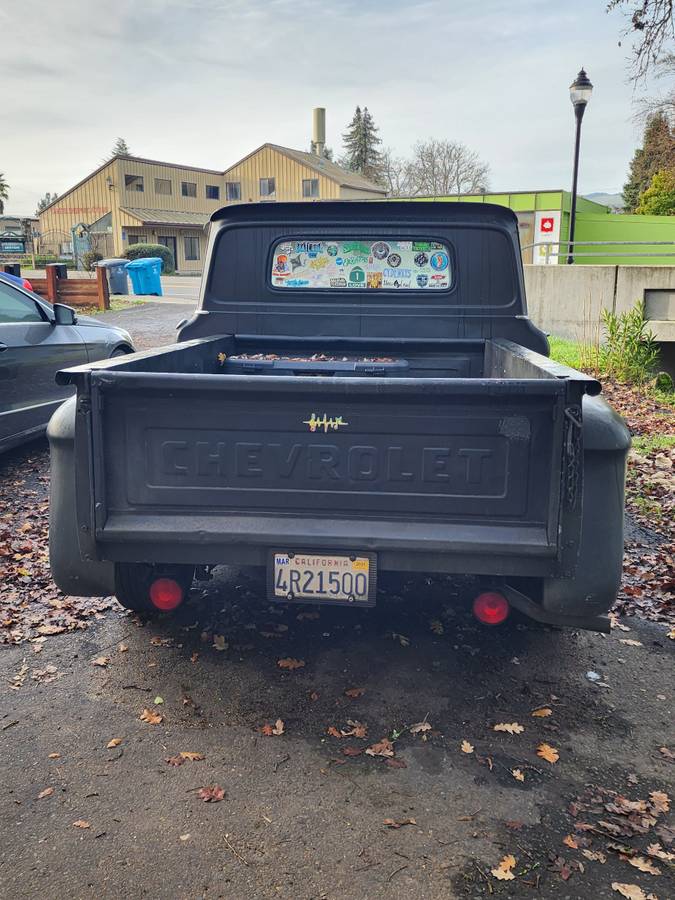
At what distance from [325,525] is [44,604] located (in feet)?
7.05

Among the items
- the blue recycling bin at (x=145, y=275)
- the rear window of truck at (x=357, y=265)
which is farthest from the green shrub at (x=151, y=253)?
the rear window of truck at (x=357, y=265)

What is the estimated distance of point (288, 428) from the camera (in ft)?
9.56

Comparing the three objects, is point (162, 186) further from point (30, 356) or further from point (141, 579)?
point (141, 579)

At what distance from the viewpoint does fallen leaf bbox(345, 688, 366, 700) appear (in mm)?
3252

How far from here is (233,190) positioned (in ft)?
177

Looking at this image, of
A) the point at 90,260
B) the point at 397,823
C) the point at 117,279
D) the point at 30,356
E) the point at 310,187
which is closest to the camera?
the point at 397,823

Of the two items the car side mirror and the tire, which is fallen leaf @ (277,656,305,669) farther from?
the car side mirror

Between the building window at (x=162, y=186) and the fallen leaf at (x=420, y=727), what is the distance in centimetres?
5162

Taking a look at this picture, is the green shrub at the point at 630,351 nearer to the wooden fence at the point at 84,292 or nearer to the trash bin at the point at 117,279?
the wooden fence at the point at 84,292

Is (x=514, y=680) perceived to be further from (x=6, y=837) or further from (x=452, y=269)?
(x=452, y=269)

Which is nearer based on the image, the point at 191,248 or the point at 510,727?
the point at 510,727

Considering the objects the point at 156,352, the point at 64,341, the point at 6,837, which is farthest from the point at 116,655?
the point at 64,341

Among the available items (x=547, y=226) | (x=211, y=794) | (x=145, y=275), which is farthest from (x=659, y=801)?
(x=547, y=226)

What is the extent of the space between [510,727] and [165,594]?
5.35ft
